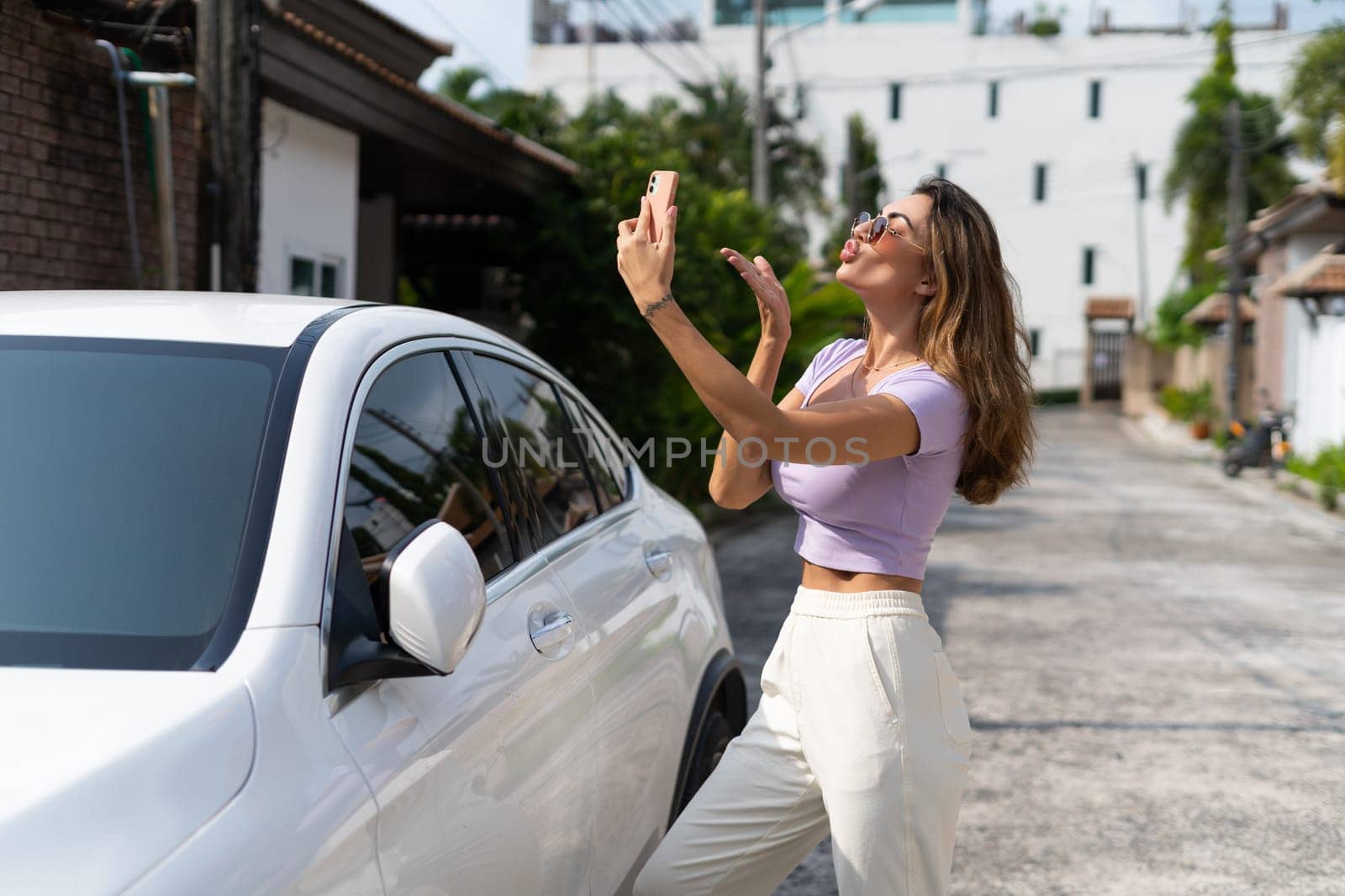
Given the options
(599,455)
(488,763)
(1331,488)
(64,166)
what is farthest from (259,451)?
(1331,488)

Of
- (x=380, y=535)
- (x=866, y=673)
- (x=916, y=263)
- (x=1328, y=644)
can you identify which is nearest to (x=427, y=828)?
(x=380, y=535)

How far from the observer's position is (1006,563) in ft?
40.2

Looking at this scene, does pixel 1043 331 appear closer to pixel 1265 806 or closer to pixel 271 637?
pixel 1265 806

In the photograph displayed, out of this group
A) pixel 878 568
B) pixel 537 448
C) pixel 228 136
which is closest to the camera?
pixel 878 568

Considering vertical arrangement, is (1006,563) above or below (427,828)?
below

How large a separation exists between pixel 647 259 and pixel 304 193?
8.54 metres

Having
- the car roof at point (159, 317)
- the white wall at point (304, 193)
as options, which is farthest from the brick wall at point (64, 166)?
the car roof at point (159, 317)

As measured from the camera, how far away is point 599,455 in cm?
376

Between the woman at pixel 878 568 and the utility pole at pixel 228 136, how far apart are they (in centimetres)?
466

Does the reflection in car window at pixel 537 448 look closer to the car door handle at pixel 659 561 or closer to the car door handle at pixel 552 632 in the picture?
the car door handle at pixel 659 561

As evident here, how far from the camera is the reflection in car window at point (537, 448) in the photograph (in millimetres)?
3041

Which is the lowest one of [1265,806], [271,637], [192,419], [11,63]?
[1265,806]

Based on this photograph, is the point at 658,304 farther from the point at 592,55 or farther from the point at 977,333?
the point at 592,55

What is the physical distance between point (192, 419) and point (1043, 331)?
5516 centimetres
